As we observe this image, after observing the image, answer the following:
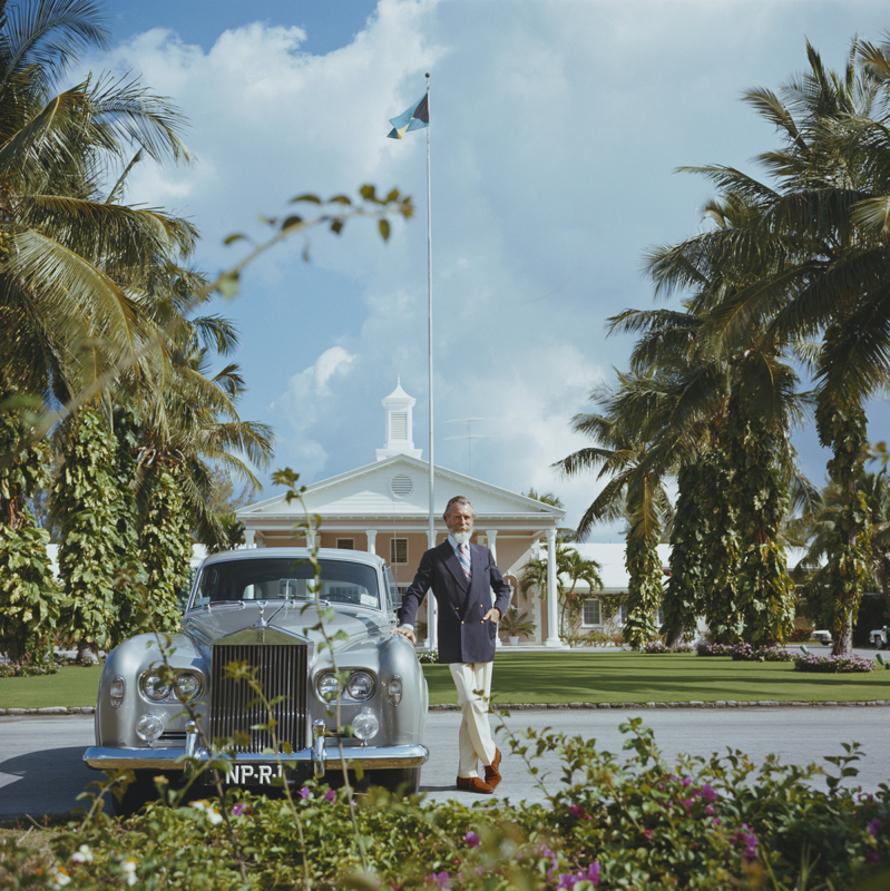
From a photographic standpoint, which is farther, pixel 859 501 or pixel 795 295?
pixel 859 501

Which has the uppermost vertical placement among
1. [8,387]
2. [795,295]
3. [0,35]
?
[0,35]

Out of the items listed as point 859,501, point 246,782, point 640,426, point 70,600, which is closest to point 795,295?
point 859,501

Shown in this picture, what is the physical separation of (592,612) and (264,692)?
168ft

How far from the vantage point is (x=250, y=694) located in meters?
6.53

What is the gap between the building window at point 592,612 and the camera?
185 ft

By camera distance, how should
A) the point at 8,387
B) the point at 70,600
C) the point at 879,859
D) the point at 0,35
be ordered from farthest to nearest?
the point at 70,600, the point at 8,387, the point at 0,35, the point at 879,859

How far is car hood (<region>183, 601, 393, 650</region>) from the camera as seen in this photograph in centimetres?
661

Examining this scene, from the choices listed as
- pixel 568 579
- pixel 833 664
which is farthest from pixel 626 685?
pixel 568 579

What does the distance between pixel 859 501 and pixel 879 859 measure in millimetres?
19116

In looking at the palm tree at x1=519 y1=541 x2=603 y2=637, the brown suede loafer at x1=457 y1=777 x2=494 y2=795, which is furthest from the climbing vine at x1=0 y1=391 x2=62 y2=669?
the palm tree at x1=519 y1=541 x2=603 y2=637

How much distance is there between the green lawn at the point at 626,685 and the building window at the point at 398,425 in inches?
1030

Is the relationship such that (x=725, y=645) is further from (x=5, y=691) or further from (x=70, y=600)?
(x=5, y=691)

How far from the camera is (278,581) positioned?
342 inches

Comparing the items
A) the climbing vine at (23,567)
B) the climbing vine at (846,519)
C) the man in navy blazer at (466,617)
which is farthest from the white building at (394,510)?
the man in navy blazer at (466,617)
